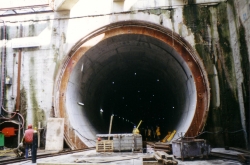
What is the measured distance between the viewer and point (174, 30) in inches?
373

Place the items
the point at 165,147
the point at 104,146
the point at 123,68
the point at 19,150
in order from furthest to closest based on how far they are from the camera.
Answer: the point at 123,68, the point at 104,146, the point at 165,147, the point at 19,150

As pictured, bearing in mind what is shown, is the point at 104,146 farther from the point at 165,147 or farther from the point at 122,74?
the point at 122,74

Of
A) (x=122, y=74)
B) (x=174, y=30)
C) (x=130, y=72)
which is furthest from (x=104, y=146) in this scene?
(x=130, y=72)

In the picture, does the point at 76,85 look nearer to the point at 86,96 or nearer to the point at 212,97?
the point at 86,96

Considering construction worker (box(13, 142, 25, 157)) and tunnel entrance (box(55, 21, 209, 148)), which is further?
tunnel entrance (box(55, 21, 209, 148))

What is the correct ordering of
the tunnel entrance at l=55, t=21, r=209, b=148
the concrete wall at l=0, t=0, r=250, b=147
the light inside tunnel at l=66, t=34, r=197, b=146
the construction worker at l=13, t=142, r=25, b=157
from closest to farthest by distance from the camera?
the construction worker at l=13, t=142, r=25, b=157, the concrete wall at l=0, t=0, r=250, b=147, the tunnel entrance at l=55, t=21, r=209, b=148, the light inside tunnel at l=66, t=34, r=197, b=146

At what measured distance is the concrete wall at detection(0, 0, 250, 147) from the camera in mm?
8672

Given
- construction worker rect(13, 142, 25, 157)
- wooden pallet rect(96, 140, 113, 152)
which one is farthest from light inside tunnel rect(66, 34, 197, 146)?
construction worker rect(13, 142, 25, 157)

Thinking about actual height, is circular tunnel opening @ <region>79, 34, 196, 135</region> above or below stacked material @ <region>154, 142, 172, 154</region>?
above

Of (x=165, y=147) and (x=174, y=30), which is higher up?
(x=174, y=30)

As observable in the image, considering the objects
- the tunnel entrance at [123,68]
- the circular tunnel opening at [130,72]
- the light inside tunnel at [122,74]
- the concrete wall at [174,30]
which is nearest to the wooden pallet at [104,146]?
the tunnel entrance at [123,68]

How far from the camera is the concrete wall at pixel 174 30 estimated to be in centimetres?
867

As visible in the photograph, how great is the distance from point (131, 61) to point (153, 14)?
335cm

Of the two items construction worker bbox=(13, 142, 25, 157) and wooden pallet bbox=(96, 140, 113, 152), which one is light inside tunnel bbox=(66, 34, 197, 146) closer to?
wooden pallet bbox=(96, 140, 113, 152)
